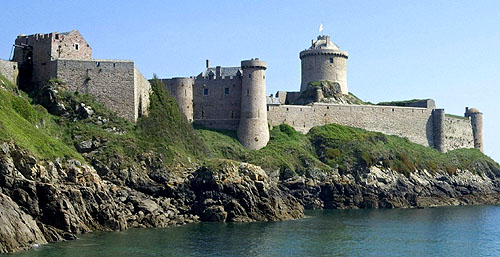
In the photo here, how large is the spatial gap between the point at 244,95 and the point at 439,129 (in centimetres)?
3117

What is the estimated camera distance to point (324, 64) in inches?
3649

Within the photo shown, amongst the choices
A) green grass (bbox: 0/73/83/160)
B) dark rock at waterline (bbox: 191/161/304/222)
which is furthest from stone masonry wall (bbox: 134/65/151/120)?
dark rock at waterline (bbox: 191/161/304/222)

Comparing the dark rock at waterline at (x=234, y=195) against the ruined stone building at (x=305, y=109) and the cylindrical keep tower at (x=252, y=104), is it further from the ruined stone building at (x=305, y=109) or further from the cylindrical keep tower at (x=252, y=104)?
the ruined stone building at (x=305, y=109)

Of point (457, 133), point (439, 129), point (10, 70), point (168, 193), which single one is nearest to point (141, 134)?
point (168, 193)

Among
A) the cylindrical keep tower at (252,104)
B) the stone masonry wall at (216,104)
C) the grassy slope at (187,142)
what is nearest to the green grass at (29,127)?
the grassy slope at (187,142)

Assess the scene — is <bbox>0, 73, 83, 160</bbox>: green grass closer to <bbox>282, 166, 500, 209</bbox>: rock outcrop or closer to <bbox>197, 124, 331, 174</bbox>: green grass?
<bbox>197, 124, 331, 174</bbox>: green grass

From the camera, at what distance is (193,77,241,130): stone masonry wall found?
75438 mm

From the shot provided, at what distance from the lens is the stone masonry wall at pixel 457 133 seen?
317 feet

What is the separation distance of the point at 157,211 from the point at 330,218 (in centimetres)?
1613

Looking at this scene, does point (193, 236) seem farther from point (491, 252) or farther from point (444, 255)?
point (491, 252)

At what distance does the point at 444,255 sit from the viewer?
156 feet

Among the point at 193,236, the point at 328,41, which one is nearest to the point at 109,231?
the point at 193,236

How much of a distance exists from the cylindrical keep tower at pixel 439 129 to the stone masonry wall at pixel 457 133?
1.55 m

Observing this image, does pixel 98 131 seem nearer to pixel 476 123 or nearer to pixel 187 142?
pixel 187 142
